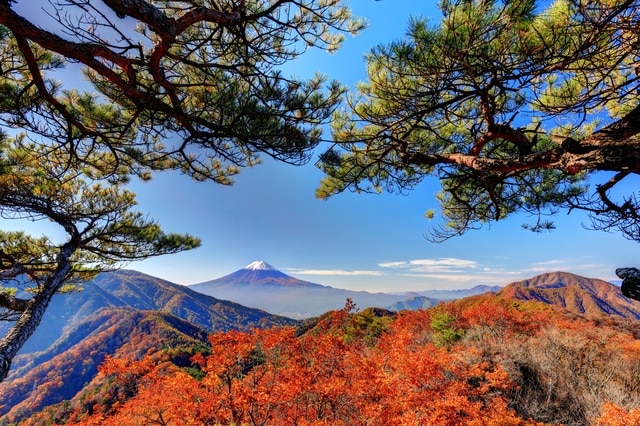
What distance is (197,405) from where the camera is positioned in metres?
3.39

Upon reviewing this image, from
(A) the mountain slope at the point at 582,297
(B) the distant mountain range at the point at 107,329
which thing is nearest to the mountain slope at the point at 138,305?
(B) the distant mountain range at the point at 107,329

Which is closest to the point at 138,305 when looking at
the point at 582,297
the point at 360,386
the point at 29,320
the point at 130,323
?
the point at 130,323

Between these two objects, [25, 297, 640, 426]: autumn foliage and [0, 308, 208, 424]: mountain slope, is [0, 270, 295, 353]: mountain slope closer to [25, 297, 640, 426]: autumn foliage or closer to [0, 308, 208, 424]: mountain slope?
[0, 308, 208, 424]: mountain slope

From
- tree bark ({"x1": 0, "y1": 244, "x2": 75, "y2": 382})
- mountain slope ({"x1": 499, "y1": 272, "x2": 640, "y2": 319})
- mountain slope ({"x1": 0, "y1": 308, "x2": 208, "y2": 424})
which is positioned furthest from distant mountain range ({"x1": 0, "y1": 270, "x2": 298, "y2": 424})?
mountain slope ({"x1": 499, "y1": 272, "x2": 640, "y2": 319})

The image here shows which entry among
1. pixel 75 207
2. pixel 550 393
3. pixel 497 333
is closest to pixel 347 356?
pixel 550 393

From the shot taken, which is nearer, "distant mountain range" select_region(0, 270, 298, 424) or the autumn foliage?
the autumn foliage

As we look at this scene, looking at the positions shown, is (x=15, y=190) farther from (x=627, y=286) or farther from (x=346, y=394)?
(x=627, y=286)

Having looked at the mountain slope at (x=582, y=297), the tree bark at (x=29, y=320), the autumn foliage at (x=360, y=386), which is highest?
the tree bark at (x=29, y=320)

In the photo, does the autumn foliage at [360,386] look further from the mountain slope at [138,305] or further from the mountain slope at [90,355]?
the mountain slope at [138,305]

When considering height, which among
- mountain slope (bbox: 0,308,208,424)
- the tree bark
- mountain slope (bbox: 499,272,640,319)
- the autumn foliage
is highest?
the tree bark

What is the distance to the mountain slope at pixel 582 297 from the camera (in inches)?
1762

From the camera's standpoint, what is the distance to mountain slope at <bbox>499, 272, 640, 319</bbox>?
44.8 meters

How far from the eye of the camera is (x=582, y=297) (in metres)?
52.2

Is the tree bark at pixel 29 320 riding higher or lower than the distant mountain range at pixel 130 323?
higher
